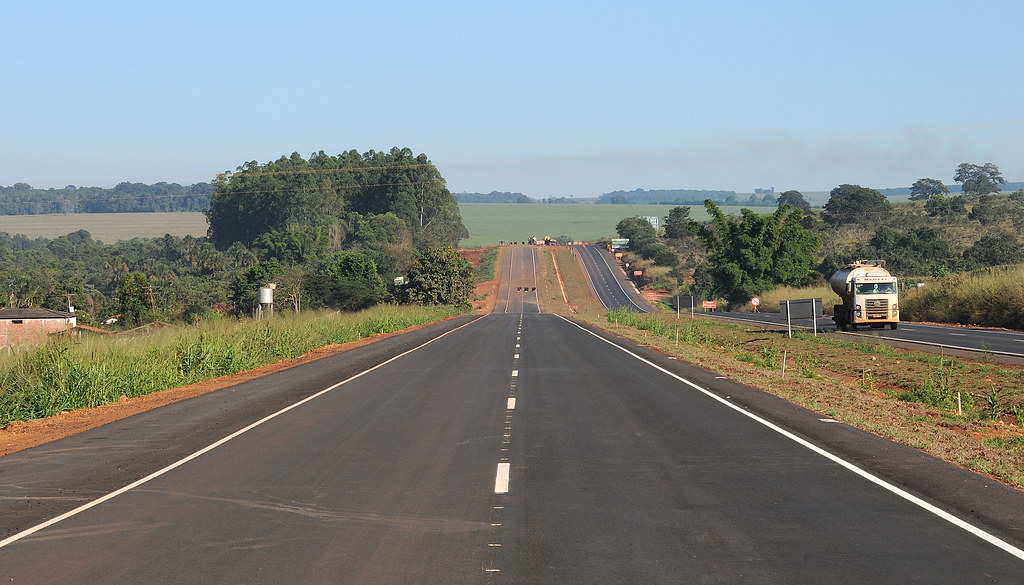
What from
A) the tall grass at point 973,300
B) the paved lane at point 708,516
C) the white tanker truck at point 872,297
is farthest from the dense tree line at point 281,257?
the paved lane at point 708,516

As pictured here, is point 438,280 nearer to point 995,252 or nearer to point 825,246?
point 995,252

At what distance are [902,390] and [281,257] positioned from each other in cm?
13992

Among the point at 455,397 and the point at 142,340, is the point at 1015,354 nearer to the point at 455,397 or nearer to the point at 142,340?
the point at 455,397

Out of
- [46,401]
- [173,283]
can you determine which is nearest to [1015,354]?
[46,401]

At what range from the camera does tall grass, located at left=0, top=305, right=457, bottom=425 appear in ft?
60.5

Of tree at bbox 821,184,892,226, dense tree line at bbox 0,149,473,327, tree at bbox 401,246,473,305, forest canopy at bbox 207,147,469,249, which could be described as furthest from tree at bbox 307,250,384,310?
tree at bbox 821,184,892,226

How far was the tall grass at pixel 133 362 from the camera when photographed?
18.4m

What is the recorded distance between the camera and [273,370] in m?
27.9

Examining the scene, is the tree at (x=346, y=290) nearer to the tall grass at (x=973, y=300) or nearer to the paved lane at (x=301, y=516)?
the tall grass at (x=973, y=300)

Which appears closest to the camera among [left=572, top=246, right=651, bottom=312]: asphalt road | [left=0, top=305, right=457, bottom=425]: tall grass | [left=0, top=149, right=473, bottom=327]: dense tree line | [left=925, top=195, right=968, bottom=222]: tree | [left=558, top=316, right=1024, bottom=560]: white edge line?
[left=558, top=316, right=1024, bottom=560]: white edge line

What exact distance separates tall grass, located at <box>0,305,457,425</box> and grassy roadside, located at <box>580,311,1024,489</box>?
15034 mm

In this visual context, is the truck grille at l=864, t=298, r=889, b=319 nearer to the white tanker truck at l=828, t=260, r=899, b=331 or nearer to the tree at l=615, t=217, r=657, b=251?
the white tanker truck at l=828, t=260, r=899, b=331

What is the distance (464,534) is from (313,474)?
11.3 feet

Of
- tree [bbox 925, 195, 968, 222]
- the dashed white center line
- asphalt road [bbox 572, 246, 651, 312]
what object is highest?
tree [bbox 925, 195, 968, 222]
